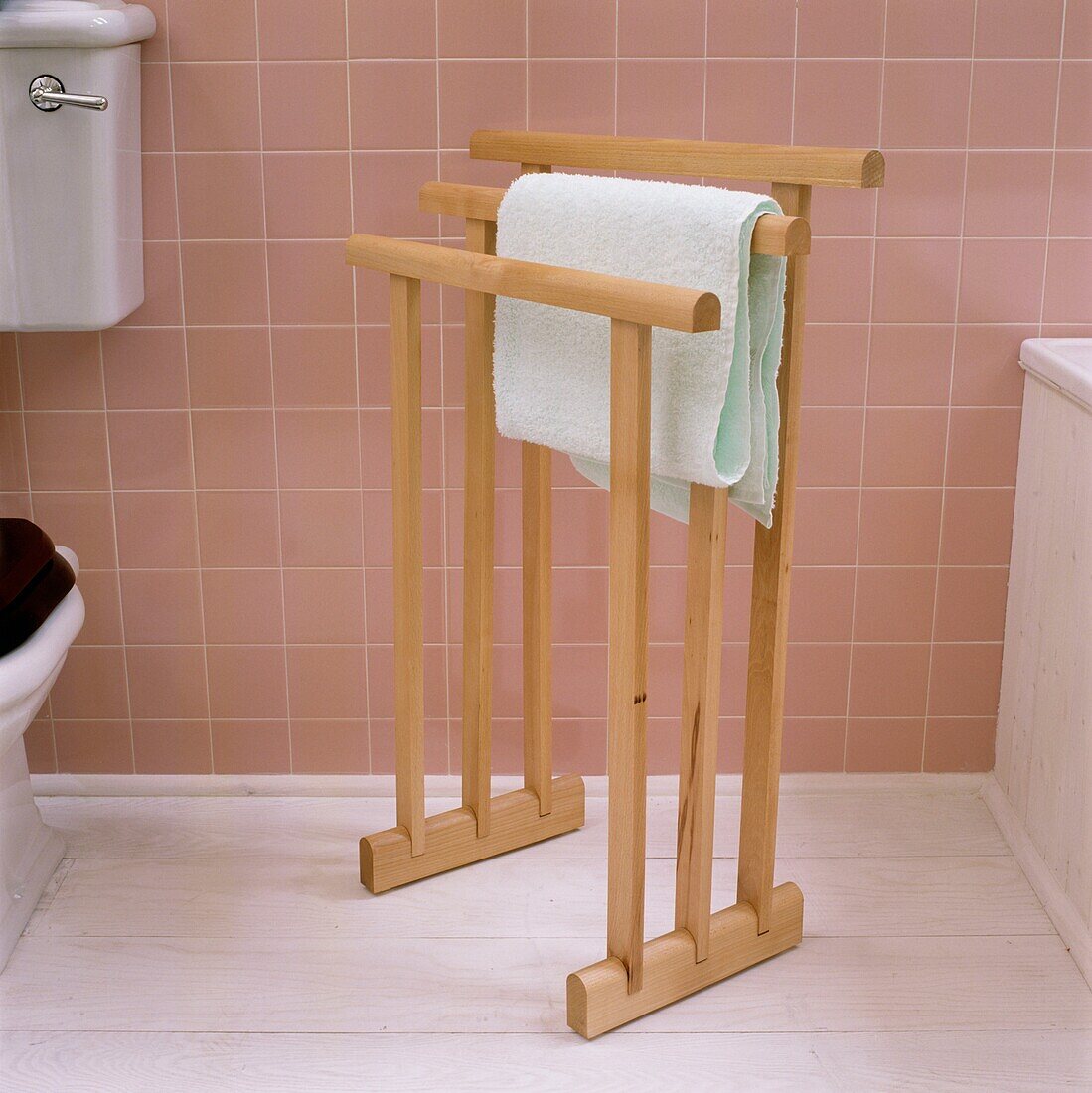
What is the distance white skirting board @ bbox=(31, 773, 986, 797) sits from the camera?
1890 millimetres

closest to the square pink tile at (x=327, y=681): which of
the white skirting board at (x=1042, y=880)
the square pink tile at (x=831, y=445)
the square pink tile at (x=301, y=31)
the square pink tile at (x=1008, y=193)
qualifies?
the square pink tile at (x=831, y=445)

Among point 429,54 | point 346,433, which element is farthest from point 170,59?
point 346,433

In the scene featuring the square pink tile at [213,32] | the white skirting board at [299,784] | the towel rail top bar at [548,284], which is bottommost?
the white skirting board at [299,784]

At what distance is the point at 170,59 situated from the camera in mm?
1635

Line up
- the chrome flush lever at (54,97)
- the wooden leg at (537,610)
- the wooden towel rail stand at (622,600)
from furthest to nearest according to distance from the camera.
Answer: the wooden leg at (537,610) → the chrome flush lever at (54,97) → the wooden towel rail stand at (622,600)

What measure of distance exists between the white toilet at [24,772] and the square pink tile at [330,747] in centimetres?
34

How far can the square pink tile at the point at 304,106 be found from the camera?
1643 mm

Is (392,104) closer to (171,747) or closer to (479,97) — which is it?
(479,97)

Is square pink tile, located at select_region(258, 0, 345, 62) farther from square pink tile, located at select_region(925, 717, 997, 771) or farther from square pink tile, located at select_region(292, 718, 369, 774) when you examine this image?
square pink tile, located at select_region(925, 717, 997, 771)

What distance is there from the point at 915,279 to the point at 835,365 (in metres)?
0.15

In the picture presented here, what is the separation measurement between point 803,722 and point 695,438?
0.78 m

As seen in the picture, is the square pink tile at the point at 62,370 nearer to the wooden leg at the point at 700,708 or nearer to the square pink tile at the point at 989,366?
the wooden leg at the point at 700,708

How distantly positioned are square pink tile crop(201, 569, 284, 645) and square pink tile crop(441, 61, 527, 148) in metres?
0.64

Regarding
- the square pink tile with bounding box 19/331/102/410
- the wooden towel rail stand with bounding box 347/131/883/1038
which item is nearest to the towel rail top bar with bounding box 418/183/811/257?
the wooden towel rail stand with bounding box 347/131/883/1038
